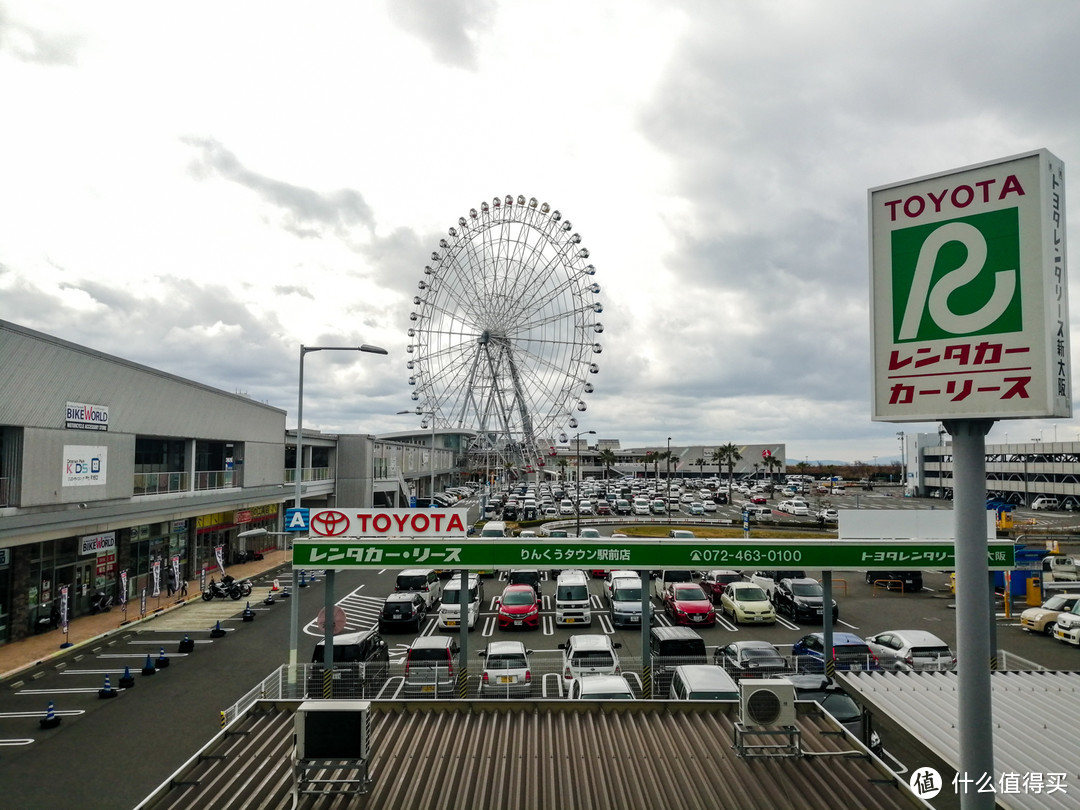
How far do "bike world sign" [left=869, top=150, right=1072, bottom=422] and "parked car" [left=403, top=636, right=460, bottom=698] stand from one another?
11716 millimetres

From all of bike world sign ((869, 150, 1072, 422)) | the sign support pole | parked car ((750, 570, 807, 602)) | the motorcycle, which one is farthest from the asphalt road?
bike world sign ((869, 150, 1072, 422))

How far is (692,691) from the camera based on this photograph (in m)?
11.5

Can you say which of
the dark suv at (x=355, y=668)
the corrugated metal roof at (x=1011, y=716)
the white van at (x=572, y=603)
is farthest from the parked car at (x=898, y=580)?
the dark suv at (x=355, y=668)

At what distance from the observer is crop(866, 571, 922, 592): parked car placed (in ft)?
96.4

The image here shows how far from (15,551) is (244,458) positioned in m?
15.8

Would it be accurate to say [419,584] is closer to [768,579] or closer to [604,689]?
[768,579]

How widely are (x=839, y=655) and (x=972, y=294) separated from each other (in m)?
13.9

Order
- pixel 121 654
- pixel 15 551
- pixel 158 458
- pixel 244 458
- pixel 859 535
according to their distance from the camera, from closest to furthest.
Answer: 1. pixel 859 535
2. pixel 121 654
3. pixel 15 551
4. pixel 158 458
5. pixel 244 458

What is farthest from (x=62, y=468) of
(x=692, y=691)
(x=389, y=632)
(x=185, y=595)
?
(x=692, y=691)

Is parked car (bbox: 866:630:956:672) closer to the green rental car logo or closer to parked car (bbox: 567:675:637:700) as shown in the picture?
parked car (bbox: 567:675:637:700)

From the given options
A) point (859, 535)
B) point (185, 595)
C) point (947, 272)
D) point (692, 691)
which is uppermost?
point (947, 272)

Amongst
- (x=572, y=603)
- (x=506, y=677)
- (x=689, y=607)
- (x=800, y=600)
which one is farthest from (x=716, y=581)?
→ (x=506, y=677)

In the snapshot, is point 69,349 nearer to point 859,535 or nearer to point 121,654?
point 121,654

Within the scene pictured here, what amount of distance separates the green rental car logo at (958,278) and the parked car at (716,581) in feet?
75.6
